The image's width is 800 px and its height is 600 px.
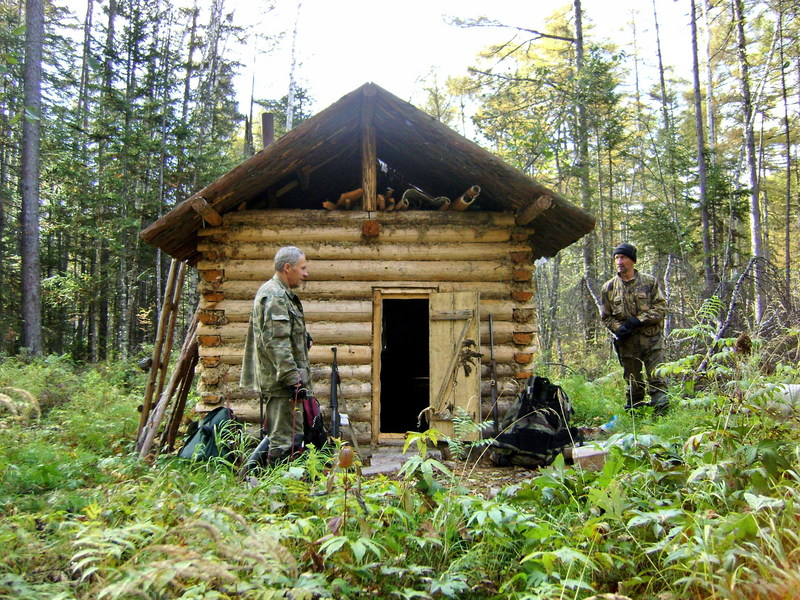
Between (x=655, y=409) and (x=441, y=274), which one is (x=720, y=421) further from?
(x=441, y=274)

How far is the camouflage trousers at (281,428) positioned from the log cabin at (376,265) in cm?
216

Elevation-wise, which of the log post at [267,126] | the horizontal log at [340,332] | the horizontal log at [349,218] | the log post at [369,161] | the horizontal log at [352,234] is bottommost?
the horizontal log at [340,332]

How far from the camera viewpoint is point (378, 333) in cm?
771

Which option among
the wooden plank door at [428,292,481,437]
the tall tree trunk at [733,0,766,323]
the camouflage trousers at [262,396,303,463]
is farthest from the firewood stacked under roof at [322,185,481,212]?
the tall tree trunk at [733,0,766,323]

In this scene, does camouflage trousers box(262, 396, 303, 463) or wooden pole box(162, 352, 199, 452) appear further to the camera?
wooden pole box(162, 352, 199, 452)

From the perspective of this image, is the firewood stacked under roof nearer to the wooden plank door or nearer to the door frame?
the door frame

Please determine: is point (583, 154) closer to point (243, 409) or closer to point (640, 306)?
point (640, 306)

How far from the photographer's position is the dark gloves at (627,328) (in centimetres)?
709

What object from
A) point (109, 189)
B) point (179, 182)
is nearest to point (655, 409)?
point (179, 182)

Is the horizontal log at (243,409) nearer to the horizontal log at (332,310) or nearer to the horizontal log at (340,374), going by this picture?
the horizontal log at (340,374)

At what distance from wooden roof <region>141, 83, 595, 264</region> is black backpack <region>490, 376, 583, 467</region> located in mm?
2411

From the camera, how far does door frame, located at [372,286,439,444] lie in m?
7.63

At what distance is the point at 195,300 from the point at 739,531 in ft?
51.6

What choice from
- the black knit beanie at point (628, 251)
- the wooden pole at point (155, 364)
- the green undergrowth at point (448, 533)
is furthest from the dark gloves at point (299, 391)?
the black knit beanie at point (628, 251)
